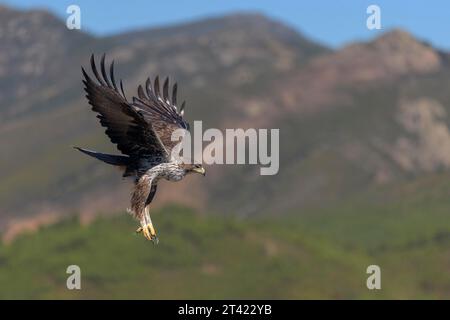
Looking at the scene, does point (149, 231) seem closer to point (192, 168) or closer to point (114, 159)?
point (192, 168)

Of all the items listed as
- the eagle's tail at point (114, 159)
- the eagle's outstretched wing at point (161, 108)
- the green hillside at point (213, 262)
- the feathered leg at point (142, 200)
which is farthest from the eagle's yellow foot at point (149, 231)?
the green hillside at point (213, 262)

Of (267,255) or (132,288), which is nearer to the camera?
(132,288)

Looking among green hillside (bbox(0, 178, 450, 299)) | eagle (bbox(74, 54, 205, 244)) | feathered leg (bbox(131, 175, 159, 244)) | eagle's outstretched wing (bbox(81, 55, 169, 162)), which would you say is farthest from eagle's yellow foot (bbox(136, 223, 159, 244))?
green hillside (bbox(0, 178, 450, 299))

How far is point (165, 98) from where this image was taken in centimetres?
2577

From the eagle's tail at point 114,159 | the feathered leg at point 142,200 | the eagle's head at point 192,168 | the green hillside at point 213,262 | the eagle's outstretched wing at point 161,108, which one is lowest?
the feathered leg at point 142,200

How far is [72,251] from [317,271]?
92.7ft

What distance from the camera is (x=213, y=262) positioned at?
467ft

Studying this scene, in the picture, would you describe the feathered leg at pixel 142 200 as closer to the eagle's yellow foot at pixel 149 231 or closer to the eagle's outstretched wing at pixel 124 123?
the eagle's yellow foot at pixel 149 231

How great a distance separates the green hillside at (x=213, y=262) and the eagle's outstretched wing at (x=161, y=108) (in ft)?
328

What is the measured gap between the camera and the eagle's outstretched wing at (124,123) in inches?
816
